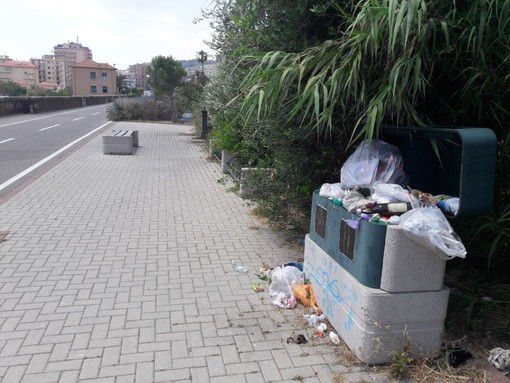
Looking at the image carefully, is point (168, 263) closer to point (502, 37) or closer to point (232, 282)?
point (232, 282)

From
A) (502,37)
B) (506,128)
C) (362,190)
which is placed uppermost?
(502,37)

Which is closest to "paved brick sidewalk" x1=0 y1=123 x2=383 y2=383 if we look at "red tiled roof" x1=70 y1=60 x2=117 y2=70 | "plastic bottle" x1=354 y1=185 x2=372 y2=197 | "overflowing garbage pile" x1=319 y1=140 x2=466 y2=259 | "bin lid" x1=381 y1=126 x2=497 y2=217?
"overflowing garbage pile" x1=319 y1=140 x2=466 y2=259

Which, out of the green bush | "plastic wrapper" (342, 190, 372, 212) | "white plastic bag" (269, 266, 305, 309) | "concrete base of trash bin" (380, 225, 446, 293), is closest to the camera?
"concrete base of trash bin" (380, 225, 446, 293)

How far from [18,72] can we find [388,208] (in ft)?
600

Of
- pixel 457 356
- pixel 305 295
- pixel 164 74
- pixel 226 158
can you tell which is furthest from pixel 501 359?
pixel 164 74

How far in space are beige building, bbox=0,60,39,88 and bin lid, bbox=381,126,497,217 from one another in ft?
539

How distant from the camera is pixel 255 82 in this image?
14.0ft

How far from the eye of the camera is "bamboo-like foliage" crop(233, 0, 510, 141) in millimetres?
3428

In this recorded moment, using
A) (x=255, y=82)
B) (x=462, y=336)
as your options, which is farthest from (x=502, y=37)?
(x=462, y=336)

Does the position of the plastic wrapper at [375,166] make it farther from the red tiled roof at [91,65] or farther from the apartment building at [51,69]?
the apartment building at [51,69]

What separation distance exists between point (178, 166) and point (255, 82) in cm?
903

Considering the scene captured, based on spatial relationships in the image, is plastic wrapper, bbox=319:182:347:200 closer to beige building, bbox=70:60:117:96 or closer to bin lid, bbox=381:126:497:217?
bin lid, bbox=381:126:497:217

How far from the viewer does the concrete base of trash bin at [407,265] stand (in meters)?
3.17

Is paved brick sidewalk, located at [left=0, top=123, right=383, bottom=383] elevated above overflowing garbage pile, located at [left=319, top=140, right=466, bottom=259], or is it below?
below
